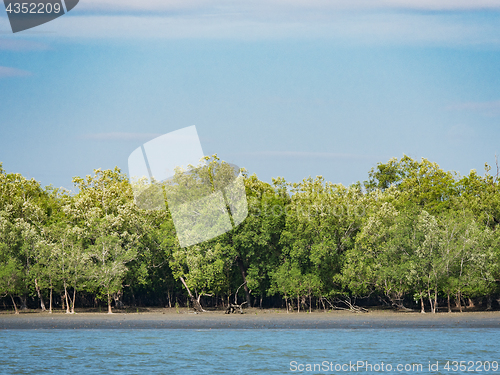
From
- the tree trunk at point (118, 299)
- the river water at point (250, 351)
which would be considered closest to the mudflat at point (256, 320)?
the river water at point (250, 351)

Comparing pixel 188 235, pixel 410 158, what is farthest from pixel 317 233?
pixel 410 158

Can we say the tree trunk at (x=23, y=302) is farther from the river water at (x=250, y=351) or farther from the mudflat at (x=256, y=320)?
the river water at (x=250, y=351)

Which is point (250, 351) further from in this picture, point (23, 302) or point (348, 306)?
point (23, 302)

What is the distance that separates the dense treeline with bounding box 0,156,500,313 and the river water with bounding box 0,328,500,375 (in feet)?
37.7

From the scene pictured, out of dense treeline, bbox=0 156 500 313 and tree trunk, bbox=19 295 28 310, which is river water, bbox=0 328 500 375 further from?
tree trunk, bbox=19 295 28 310

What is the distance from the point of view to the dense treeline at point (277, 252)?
56844 mm

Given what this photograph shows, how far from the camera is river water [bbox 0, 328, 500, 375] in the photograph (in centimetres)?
3105

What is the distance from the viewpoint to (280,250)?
6662cm

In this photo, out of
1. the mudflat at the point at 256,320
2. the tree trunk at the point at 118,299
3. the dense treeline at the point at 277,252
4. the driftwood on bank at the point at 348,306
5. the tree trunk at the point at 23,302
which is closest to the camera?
the mudflat at the point at 256,320

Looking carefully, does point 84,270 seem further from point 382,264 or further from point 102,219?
point 382,264

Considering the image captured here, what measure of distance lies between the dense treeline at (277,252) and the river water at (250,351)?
11484 millimetres

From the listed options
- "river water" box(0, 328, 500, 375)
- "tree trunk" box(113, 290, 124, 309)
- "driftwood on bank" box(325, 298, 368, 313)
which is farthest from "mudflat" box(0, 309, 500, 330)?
"tree trunk" box(113, 290, 124, 309)

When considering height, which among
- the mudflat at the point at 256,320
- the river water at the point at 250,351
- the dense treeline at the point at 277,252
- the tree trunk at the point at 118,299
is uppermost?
the dense treeline at the point at 277,252

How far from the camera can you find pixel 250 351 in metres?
37.1
